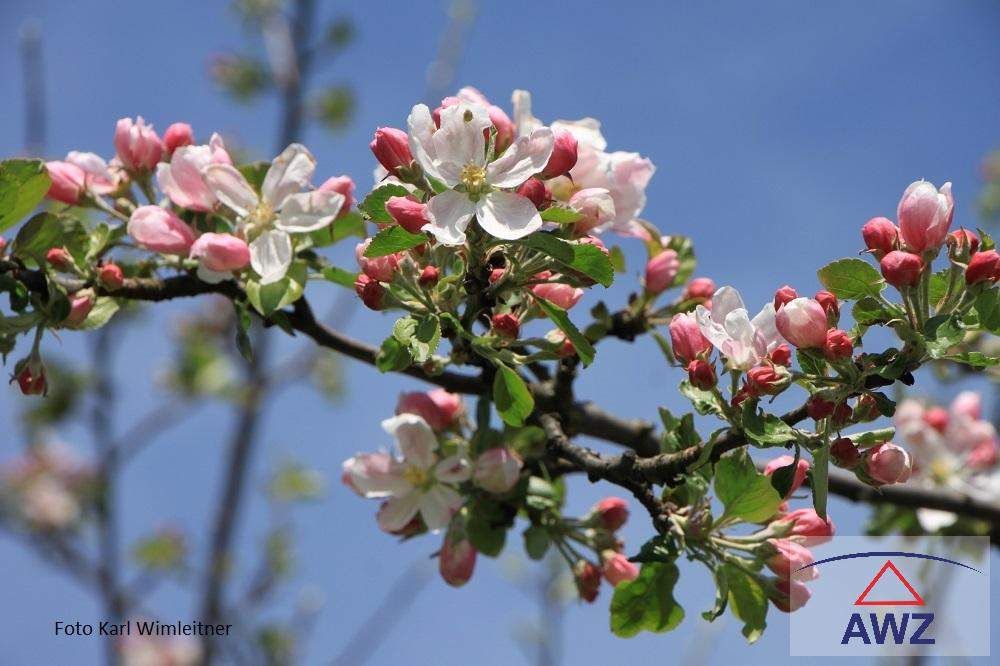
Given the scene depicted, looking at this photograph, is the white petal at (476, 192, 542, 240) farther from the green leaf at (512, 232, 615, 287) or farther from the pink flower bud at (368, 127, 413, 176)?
the pink flower bud at (368, 127, 413, 176)

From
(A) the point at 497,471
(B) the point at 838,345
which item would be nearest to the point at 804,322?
(B) the point at 838,345

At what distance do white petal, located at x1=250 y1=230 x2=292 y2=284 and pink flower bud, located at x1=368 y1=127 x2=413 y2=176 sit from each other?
0.81ft

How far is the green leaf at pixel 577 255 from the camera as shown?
1226mm

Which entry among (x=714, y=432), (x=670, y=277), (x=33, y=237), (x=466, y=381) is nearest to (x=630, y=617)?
(x=714, y=432)

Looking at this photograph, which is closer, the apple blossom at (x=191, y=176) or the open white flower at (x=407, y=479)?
the apple blossom at (x=191, y=176)

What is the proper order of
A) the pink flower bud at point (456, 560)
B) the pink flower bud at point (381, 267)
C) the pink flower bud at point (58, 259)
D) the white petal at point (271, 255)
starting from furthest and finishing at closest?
the pink flower bud at point (456, 560)
the pink flower bud at point (58, 259)
the white petal at point (271, 255)
the pink flower bud at point (381, 267)

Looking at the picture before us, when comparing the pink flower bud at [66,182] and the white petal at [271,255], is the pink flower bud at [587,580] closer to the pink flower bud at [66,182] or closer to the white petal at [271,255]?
the white petal at [271,255]

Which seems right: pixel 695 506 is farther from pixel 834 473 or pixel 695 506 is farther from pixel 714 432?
pixel 834 473

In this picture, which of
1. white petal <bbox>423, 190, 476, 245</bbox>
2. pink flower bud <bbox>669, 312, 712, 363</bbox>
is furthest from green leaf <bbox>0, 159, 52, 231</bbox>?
pink flower bud <bbox>669, 312, 712, 363</bbox>

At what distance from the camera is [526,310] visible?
1.50 m

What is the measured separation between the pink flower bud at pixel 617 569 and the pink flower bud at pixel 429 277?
638mm

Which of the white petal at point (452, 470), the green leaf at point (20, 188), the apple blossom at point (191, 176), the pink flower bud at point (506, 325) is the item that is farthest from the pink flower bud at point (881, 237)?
the green leaf at point (20, 188)

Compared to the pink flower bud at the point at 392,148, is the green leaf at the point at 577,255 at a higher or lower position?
lower

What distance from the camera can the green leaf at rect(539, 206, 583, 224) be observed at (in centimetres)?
125
